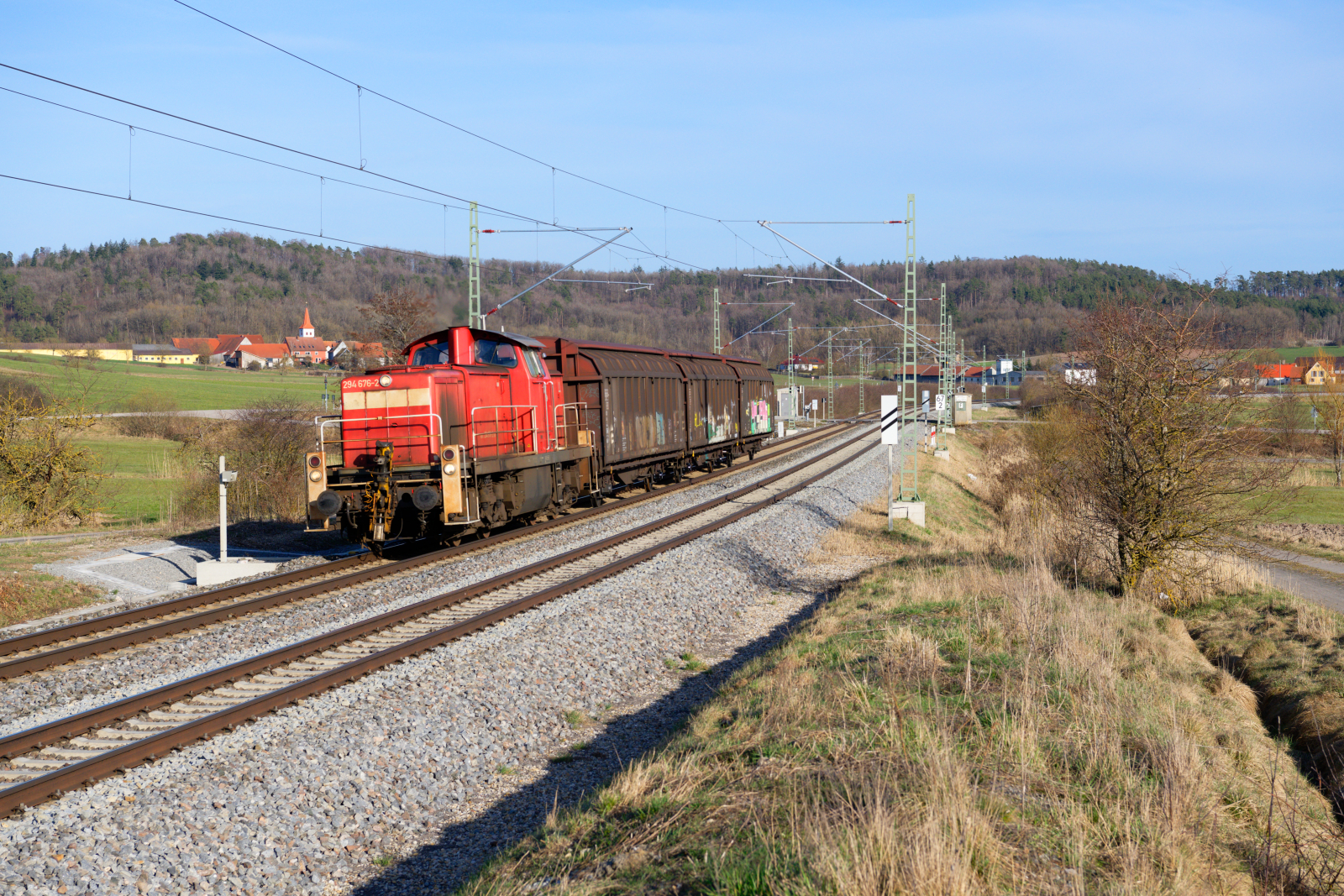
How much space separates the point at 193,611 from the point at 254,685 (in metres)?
3.87

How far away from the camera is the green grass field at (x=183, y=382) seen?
52809 mm

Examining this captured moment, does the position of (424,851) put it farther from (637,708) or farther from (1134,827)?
(1134,827)

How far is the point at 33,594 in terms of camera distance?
41.1 ft

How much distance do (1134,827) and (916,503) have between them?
16073mm

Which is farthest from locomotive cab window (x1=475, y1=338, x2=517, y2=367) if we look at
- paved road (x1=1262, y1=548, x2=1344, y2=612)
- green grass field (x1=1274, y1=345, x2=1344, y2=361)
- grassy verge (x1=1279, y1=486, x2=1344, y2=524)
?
green grass field (x1=1274, y1=345, x2=1344, y2=361)

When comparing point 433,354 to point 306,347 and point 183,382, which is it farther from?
point 306,347

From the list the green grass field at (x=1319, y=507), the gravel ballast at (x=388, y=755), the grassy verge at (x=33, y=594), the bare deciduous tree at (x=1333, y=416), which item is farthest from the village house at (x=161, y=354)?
the gravel ballast at (x=388, y=755)

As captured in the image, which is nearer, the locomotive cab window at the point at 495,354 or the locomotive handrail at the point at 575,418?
the locomotive cab window at the point at 495,354

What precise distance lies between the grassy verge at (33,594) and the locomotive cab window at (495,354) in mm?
6893

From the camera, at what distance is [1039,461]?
101 ft

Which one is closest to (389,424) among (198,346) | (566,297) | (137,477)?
(137,477)

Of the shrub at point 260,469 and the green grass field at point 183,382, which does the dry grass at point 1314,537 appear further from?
the green grass field at point 183,382

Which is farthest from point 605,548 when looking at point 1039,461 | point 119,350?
point 119,350

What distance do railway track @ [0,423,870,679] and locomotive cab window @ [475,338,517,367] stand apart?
321 cm
